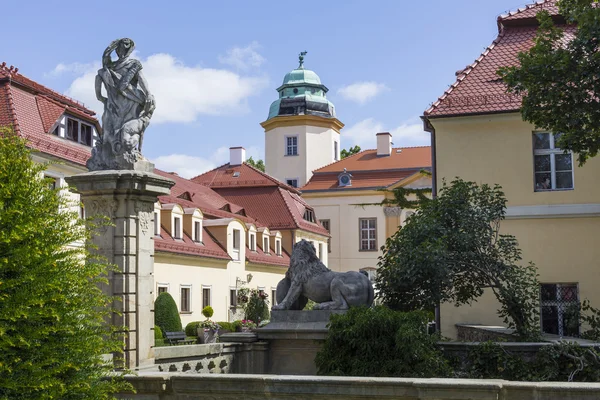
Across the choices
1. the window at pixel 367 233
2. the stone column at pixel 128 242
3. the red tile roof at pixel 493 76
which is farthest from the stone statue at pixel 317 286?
the window at pixel 367 233

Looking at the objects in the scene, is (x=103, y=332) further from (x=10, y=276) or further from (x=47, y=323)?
(x=10, y=276)

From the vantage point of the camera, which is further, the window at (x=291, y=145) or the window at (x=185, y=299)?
the window at (x=291, y=145)

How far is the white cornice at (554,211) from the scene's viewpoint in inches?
765

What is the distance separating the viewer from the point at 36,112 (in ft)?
92.8

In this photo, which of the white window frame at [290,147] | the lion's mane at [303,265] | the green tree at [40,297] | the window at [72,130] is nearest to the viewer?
the green tree at [40,297]

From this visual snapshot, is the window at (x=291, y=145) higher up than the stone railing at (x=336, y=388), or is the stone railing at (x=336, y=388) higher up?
the window at (x=291, y=145)

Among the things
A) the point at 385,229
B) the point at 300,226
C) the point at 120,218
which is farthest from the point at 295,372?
the point at 385,229

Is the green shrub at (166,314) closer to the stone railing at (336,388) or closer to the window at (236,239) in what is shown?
the window at (236,239)

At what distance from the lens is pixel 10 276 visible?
606 centimetres

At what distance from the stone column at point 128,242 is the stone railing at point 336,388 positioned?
5.35 ft

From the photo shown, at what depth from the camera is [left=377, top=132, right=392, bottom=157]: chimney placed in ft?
203

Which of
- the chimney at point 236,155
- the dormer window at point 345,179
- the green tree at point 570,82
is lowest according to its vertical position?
the green tree at point 570,82

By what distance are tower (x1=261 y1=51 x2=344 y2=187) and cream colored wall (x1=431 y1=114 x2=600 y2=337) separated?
4603cm

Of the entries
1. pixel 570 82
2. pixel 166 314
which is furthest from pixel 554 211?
pixel 166 314
